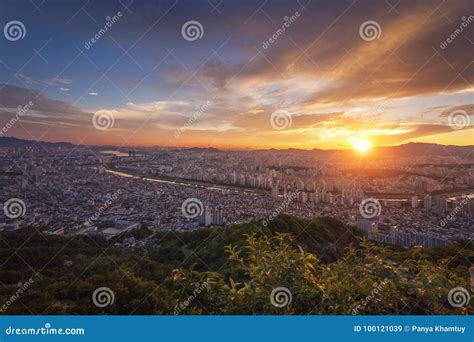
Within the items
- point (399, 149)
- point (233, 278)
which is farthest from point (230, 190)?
point (399, 149)

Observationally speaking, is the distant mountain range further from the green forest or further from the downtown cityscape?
the green forest

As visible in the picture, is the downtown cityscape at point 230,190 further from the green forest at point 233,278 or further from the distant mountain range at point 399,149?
the green forest at point 233,278

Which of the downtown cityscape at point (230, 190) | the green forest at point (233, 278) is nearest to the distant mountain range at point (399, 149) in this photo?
the downtown cityscape at point (230, 190)

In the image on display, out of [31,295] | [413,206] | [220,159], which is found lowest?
[31,295]

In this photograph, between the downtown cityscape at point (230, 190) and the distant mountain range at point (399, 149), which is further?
the downtown cityscape at point (230, 190)

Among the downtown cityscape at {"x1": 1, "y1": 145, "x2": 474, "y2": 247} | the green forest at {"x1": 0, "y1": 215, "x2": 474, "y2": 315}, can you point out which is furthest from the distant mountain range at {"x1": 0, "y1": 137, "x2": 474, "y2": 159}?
the green forest at {"x1": 0, "y1": 215, "x2": 474, "y2": 315}
